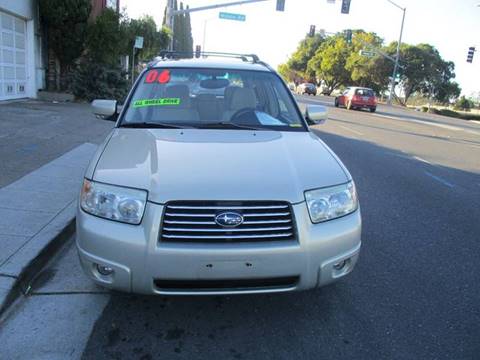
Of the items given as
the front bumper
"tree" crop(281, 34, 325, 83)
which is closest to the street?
the front bumper

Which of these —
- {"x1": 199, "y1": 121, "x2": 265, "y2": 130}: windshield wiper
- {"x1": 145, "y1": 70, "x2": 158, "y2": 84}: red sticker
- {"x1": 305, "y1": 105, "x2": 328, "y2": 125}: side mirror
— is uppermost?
{"x1": 145, "y1": 70, "x2": 158, "y2": 84}: red sticker

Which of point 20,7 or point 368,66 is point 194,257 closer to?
point 20,7

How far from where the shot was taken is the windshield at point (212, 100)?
427 cm

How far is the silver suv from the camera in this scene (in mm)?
2830

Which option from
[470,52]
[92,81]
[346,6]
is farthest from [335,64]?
[92,81]

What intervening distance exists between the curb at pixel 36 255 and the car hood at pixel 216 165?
1094 millimetres

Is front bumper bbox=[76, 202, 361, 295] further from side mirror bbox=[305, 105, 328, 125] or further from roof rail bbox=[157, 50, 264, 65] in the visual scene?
roof rail bbox=[157, 50, 264, 65]

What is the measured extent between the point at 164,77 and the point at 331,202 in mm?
2384

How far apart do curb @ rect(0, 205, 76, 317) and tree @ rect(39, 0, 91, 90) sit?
12975 millimetres

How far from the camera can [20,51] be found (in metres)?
15.4

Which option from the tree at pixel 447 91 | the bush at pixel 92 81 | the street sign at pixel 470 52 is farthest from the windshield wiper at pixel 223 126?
the tree at pixel 447 91

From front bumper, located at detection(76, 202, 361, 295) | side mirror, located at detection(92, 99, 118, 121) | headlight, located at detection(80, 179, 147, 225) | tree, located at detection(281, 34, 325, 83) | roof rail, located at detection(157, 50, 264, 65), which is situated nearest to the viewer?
front bumper, located at detection(76, 202, 361, 295)

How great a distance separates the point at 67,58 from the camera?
17172 millimetres

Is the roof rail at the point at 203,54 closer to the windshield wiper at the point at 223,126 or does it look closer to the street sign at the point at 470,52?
the windshield wiper at the point at 223,126
